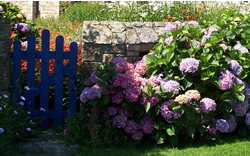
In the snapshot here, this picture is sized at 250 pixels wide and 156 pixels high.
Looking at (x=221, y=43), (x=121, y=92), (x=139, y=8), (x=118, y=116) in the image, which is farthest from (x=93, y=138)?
(x=139, y=8)

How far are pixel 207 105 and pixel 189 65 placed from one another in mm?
523

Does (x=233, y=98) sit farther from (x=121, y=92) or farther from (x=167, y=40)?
(x=121, y=92)

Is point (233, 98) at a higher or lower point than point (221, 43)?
lower

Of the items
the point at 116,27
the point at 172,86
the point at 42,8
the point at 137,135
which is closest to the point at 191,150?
the point at 137,135

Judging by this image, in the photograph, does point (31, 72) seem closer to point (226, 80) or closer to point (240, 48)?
point (226, 80)

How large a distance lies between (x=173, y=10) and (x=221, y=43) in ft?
10.9

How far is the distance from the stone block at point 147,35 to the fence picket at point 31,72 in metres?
1.43

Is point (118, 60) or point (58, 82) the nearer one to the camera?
point (118, 60)

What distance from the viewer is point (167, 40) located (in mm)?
4242

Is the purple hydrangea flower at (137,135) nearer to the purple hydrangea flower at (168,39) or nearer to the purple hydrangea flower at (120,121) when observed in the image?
the purple hydrangea flower at (120,121)

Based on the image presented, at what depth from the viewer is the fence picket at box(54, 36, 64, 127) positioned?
428cm

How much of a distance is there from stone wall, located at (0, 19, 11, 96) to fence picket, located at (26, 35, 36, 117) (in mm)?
266

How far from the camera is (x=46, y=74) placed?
170 inches

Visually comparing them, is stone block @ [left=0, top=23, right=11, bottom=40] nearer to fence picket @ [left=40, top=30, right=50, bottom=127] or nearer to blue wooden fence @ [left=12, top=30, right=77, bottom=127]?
blue wooden fence @ [left=12, top=30, right=77, bottom=127]
